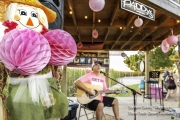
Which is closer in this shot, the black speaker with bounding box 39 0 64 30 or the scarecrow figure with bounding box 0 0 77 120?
the scarecrow figure with bounding box 0 0 77 120

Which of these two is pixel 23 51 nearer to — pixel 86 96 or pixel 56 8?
pixel 56 8

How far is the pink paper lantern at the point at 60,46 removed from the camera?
1.18 metres

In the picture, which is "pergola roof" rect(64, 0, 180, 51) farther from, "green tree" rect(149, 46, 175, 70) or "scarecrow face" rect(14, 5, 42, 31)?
"green tree" rect(149, 46, 175, 70)

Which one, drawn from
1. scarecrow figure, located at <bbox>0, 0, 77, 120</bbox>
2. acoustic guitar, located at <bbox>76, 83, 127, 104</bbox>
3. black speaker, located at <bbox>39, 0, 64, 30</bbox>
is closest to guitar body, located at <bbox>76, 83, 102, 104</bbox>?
acoustic guitar, located at <bbox>76, 83, 127, 104</bbox>

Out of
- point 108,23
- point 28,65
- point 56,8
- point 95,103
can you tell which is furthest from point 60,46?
point 108,23

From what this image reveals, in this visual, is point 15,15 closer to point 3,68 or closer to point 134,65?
point 3,68

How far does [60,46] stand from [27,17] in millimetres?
280

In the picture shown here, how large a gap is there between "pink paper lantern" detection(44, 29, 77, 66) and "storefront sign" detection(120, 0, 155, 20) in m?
1.84

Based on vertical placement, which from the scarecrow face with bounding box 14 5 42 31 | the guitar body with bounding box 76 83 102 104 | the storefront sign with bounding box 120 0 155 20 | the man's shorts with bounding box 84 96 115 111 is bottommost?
the man's shorts with bounding box 84 96 115 111

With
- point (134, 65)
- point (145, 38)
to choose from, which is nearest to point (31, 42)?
point (145, 38)

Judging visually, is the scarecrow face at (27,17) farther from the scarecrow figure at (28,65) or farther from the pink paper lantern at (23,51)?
the pink paper lantern at (23,51)

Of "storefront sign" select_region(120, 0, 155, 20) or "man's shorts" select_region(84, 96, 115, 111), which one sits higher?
"storefront sign" select_region(120, 0, 155, 20)

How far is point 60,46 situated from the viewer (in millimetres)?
1177

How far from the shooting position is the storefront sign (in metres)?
2.87
